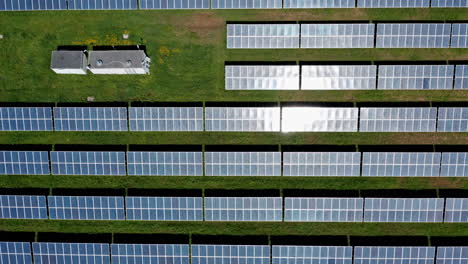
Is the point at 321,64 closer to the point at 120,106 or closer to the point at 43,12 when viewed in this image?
the point at 120,106

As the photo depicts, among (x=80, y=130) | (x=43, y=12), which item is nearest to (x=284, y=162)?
(x=80, y=130)

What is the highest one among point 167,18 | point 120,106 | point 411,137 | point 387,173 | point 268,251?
point 167,18

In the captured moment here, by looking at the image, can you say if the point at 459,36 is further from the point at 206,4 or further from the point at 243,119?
the point at 206,4

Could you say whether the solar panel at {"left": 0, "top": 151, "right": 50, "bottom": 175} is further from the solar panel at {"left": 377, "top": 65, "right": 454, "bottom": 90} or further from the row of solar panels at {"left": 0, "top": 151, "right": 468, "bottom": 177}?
the solar panel at {"left": 377, "top": 65, "right": 454, "bottom": 90}

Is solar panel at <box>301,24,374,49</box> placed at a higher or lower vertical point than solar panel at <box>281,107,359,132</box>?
higher

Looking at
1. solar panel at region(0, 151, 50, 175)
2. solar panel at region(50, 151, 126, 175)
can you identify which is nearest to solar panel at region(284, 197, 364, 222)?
solar panel at region(50, 151, 126, 175)

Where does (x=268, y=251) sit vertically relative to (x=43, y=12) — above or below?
below

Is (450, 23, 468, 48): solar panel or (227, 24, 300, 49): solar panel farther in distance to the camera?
(227, 24, 300, 49): solar panel
